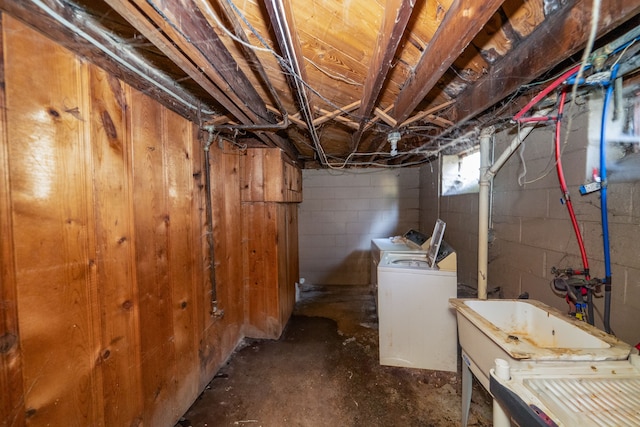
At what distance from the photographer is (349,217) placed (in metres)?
3.87

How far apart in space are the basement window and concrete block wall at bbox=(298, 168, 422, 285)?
971mm

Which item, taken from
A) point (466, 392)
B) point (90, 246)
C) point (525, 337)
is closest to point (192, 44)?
point (90, 246)

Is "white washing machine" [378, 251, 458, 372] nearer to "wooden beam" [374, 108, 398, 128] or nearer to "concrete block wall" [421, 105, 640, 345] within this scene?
"concrete block wall" [421, 105, 640, 345]

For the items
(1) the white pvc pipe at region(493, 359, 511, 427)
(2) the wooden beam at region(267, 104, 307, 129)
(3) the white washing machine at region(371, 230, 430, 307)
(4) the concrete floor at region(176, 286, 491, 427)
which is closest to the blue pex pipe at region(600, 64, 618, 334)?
(1) the white pvc pipe at region(493, 359, 511, 427)

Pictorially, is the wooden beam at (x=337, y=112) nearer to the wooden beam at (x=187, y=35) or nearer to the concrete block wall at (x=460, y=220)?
the wooden beam at (x=187, y=35)

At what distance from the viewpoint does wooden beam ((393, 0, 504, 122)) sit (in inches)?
28.1

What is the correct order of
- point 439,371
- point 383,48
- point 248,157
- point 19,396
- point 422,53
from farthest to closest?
point 248,157 < point 439,371 < point 422,53 < point 383,48 < point 19,396

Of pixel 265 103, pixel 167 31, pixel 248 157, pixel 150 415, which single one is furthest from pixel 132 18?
pixel 150 415

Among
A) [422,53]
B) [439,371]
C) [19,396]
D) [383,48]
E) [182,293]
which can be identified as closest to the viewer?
[19,396]

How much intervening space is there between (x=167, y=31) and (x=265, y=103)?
3.14 ft

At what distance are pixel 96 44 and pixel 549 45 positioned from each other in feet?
5.97

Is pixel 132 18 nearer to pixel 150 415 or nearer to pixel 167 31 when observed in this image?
pixel 167 31

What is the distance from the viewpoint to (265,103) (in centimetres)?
169

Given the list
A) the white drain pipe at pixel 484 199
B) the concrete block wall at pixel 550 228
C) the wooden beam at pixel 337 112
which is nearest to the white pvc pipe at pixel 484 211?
the white drain pipe at pixel 484 199
